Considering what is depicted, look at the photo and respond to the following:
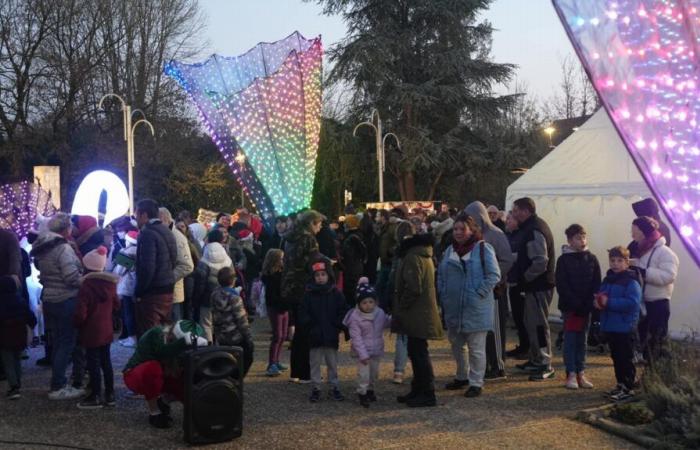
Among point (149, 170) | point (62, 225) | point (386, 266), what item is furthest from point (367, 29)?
point (62, 225)

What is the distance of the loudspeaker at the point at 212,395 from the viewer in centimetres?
598

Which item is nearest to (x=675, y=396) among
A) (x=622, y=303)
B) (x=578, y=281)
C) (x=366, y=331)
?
(x=622, y=303)

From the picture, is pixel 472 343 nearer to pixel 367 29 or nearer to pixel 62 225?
pixel 62 225

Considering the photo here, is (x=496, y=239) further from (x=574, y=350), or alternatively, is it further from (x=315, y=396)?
(x=315, y=396)

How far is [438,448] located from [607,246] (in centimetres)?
653

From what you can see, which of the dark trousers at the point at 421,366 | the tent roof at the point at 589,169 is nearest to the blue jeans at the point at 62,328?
the dark trousers at the point at 421,366

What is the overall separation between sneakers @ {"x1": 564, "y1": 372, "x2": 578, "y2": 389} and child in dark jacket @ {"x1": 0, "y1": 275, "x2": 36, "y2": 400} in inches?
219

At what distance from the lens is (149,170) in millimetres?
35281

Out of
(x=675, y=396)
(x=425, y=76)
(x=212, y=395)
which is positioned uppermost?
(x=425, y=76)

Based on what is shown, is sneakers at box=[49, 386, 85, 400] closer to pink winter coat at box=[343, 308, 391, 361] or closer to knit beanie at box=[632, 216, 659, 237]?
pink winter coat at box=[343, 308, 391, 361]

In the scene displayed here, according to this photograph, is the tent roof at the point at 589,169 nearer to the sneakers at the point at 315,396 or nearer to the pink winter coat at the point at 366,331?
the pink winter coat at the point at 366,331

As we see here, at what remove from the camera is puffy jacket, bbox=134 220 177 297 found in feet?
24.8

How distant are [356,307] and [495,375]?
183cm

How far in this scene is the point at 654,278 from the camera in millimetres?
7969
